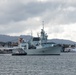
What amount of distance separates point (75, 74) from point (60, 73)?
405 centimetres

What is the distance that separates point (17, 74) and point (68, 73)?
9600 millimetres

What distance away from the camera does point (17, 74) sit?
284 feet

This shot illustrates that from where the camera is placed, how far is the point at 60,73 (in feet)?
292

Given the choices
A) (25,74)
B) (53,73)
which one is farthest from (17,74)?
(53,73)

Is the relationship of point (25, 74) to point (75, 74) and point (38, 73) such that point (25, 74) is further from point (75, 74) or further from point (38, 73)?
point (75, 74)

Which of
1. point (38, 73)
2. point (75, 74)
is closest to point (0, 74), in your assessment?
point (38, 73)

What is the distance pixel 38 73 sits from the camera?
89250mm

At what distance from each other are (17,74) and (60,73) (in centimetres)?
830

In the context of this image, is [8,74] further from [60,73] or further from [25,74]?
[60,73]

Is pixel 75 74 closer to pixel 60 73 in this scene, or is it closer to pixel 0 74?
pixel 60 73

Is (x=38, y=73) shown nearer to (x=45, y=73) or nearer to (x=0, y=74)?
(x=45, y=73)

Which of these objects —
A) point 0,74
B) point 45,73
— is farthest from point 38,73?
point 0,74

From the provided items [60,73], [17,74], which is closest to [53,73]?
[60,73]

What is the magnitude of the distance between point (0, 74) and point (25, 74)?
4.61 metres
